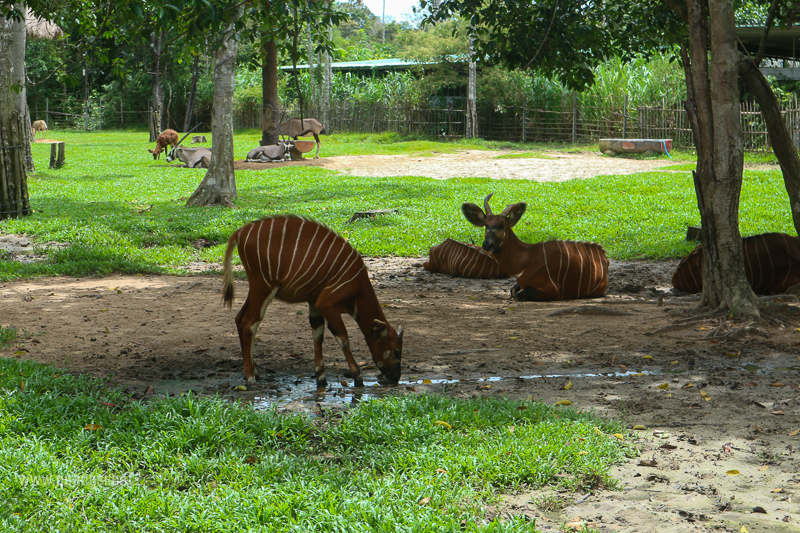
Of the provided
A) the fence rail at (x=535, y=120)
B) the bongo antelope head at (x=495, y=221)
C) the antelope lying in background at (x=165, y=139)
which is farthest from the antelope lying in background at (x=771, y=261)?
the antelope lying in background at (x=165, y=139)

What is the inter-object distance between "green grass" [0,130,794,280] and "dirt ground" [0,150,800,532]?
1520mm

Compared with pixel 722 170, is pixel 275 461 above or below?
below

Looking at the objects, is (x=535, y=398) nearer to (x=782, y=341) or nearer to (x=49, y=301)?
(x=782, y=341)

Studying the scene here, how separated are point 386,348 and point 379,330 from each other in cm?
15

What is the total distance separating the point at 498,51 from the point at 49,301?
569 centimetres

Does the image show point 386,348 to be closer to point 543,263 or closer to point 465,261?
point 543,263

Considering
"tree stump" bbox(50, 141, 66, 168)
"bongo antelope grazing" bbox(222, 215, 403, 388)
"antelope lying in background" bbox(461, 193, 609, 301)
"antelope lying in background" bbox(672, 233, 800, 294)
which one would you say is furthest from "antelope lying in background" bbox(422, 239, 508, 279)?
"tree stump" bbox(50, 141, 66, 168)

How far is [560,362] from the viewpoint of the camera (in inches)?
235

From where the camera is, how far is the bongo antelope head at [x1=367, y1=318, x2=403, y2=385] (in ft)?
17.3

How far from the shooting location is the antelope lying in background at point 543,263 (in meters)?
8.38

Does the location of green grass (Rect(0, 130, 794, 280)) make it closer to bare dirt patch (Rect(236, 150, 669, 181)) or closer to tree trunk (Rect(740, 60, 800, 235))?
bare dirt patch (Rect(236, 150, 669, 181))

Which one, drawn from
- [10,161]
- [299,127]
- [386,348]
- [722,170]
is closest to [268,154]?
[299,127]

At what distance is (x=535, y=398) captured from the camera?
16.6 ft

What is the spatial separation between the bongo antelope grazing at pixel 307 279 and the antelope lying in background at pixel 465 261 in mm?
4177
